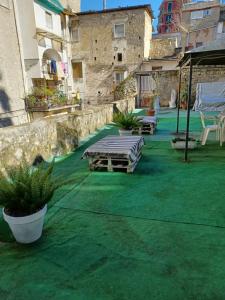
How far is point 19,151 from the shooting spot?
398 centimetres

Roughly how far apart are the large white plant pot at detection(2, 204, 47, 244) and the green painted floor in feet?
0.28

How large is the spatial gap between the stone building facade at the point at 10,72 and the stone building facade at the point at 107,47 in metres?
8.43

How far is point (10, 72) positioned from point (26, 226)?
10.9m

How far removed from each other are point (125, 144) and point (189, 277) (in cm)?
276

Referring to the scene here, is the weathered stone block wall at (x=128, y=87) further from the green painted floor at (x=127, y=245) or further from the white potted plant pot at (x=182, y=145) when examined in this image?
the green painted floor at (x=127, y=245)

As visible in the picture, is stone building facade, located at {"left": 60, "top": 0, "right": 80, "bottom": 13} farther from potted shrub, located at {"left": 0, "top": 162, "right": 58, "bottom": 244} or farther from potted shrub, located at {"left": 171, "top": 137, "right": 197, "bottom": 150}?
potted shrub, located at {"left": 0, "top": 162, "right": 58, "bottom": 244}

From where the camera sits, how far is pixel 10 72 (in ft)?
35.9

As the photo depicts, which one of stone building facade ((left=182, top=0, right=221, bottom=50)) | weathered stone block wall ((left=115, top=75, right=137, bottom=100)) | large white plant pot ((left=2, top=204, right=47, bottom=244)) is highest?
stone building facade ((left=182, top=0, right=221, bottom=50))

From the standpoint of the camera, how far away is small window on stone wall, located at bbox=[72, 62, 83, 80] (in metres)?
20.6

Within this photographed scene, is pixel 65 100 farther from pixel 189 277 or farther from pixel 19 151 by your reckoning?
pixel 189 277

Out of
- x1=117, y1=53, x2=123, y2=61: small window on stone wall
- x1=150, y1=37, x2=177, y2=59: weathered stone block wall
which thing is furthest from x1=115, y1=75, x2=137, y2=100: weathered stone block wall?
x1=150, y1=37, x2=177, y2=59: weathered stone block wall

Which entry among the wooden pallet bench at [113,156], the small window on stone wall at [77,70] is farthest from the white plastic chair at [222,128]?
the small window on stone wall at [77,70]

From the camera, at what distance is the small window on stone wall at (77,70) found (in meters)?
20.6

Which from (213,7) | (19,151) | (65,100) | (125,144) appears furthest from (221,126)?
(213,7)
